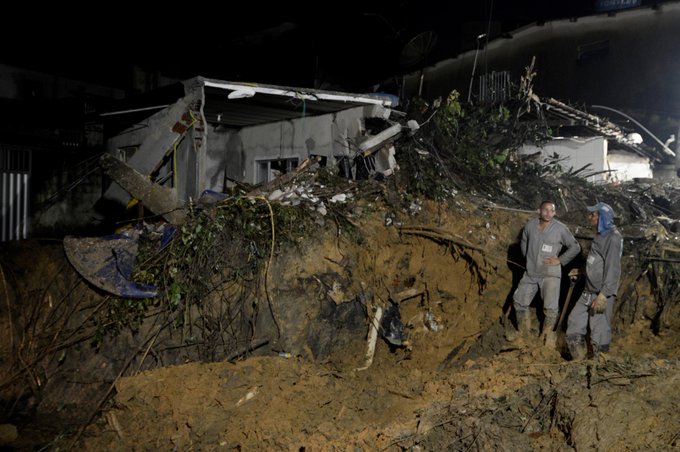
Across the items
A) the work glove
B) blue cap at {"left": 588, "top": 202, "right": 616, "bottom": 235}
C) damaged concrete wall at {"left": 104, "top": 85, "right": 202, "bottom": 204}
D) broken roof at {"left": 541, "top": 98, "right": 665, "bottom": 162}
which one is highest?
broken roof at {"left": 541, "top": 98, "right": 665, "bottom": 162}

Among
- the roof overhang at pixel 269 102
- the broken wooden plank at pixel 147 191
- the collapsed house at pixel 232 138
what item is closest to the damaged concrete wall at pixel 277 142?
the collapsed house at pixel 232 138

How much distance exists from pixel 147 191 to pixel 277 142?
194 inches

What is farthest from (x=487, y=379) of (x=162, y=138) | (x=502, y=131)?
(x=502, y=131)

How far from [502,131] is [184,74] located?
13.0m

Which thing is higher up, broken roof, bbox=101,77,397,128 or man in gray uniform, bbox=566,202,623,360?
broken roof, bbox=101,77,397,128

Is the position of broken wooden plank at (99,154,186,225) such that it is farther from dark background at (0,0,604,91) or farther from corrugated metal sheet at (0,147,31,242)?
dark background at (0,0,604,91)

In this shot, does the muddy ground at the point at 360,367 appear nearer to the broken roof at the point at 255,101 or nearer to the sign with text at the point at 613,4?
the broken roof at the point at 255,101

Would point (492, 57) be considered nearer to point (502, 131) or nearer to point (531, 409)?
point (502, 131)

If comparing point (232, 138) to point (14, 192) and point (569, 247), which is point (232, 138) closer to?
point (14, 192)

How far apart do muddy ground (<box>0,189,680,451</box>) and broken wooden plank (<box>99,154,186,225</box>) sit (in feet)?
4.60

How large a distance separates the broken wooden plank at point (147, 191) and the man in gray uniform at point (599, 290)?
559 cm

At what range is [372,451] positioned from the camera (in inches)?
195

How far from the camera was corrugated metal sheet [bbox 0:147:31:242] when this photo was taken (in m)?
12.9

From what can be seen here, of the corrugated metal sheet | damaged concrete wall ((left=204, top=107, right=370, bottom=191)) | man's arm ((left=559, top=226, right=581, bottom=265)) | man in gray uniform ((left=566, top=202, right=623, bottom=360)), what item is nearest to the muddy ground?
man in gray uniform ((left=566, top=202, right=623, bottom=360))
